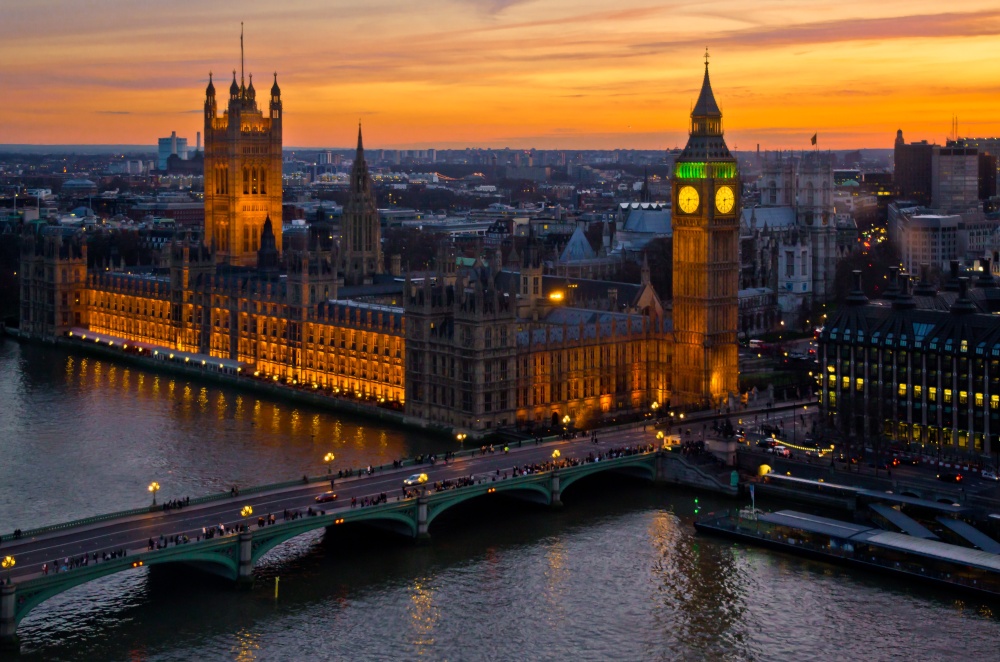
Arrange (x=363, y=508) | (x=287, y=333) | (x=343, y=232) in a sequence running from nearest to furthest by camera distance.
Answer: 1. (x=363, y=508)
2. (x=287, y=333)
3. (x=343, y=232)

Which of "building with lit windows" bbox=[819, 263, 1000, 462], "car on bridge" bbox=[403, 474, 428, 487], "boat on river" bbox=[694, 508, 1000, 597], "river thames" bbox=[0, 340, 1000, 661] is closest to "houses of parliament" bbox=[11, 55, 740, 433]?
"building with lit windows" bbox=[819, 263, 1000, 462]

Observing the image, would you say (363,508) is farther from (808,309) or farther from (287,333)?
(808,309)

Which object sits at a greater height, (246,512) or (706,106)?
(706,106)

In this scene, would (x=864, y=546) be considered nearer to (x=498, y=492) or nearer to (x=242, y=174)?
(x=498, y=492)

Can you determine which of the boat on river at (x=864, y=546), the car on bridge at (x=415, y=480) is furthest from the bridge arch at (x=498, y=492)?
the boat on river at (x=864, y=546)

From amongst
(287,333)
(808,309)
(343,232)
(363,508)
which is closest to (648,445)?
(363,508)

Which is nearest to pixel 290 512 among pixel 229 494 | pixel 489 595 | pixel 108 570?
pixel 229 494
